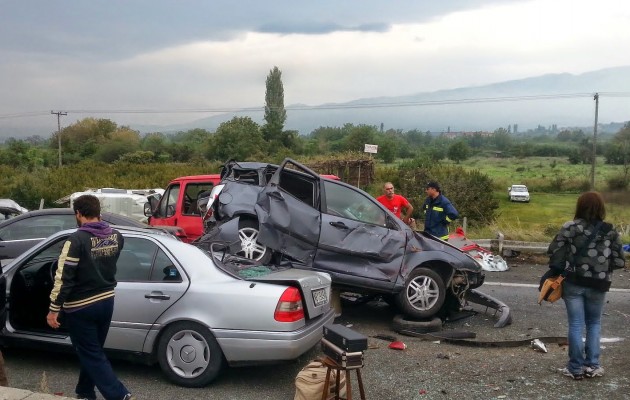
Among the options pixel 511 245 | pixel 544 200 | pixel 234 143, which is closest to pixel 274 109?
pixel 234 143

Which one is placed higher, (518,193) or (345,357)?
(345,357)

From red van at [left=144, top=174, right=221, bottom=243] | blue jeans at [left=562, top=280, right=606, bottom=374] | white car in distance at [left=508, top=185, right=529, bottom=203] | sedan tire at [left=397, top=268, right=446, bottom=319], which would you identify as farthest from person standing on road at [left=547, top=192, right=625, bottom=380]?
white car in distance at [left=508, top=185, right=529, bottom=203]

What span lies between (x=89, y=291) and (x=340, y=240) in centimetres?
359

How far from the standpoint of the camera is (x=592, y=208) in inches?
229

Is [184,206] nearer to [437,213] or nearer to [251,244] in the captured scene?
[251,244]

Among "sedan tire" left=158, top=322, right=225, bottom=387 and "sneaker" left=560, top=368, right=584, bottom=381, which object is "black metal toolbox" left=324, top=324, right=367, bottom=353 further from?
"sneaker" left=560, top=368, right=584, bottom=381

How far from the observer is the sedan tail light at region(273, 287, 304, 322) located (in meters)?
5.48

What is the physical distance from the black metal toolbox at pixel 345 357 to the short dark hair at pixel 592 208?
268 centimetres

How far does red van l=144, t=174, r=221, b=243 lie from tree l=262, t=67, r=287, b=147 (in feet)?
214

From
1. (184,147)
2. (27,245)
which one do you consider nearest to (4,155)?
(184,147)

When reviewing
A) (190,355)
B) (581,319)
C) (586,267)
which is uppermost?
(586,267)

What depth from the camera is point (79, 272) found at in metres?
4.71

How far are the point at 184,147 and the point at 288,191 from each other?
218 feet

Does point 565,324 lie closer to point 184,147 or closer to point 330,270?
point 330,270
